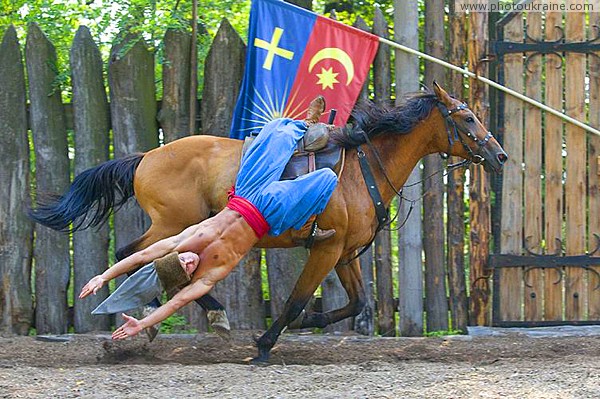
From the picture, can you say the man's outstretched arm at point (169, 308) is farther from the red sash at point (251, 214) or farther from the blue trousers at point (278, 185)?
the blue trousers at point (278, 185)

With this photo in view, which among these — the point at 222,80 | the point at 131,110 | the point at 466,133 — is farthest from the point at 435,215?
the point at 131,110

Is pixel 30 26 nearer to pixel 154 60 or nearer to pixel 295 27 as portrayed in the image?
pixel 154 60

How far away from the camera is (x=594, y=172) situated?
7602 mm

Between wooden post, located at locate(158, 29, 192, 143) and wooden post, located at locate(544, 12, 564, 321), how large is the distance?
117 inches

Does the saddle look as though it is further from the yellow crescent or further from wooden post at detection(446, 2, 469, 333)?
wooden post at detection(446, 2, 469, 333)

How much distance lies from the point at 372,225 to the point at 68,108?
2.86 meters

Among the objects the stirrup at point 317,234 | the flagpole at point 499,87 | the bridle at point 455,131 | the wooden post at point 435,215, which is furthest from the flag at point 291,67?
the stirrup at point 317,234

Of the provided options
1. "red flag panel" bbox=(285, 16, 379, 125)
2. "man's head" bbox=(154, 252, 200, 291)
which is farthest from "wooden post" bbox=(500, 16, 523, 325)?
"man's head" bbox=(154, 252, 200, 291)

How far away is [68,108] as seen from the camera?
25.4 ft

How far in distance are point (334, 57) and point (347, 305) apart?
6.55 feet

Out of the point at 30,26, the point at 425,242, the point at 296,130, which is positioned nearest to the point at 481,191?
the point at 425,242

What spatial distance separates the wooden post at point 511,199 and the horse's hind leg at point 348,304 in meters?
1.30

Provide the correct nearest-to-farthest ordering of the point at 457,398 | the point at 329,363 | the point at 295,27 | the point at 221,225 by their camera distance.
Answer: the point at 457,398 → the point at 221,225 → the point at 329,363 → the point at 295,27

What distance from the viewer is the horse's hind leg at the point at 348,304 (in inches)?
269
